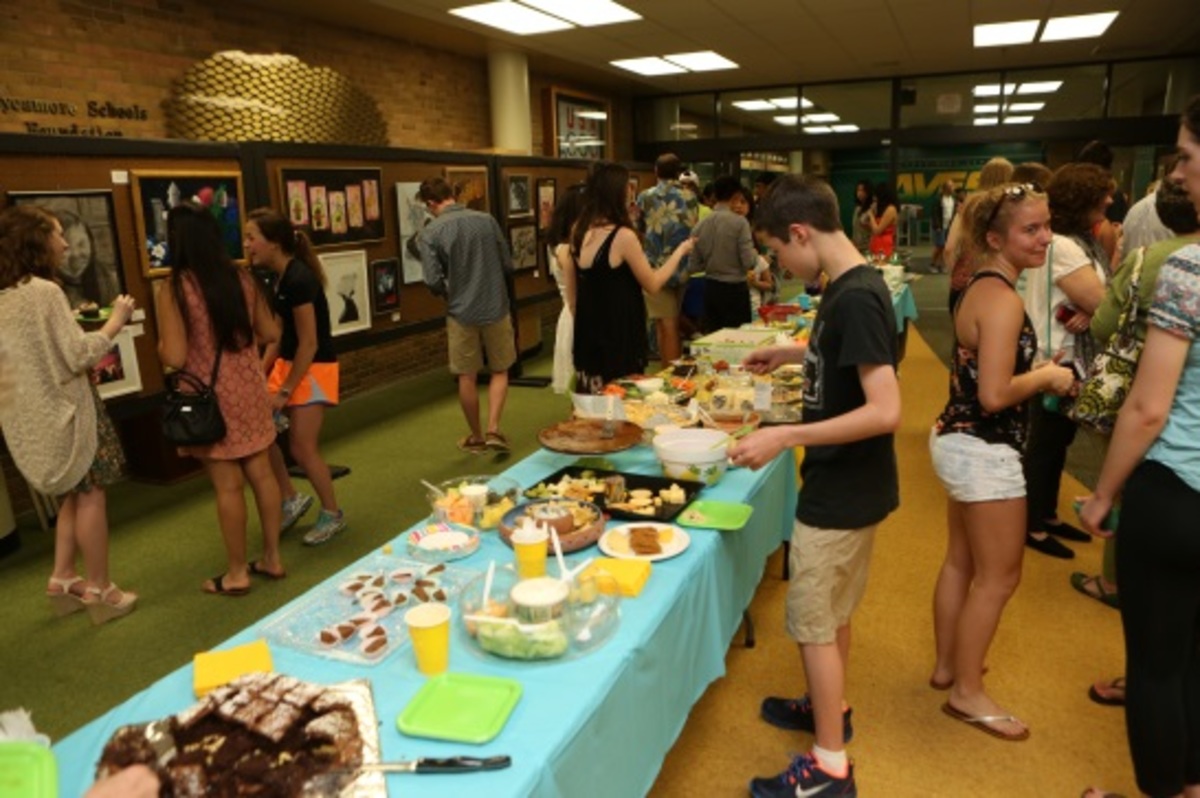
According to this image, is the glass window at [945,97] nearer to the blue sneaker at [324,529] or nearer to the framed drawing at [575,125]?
the framed drawing at [575,125]

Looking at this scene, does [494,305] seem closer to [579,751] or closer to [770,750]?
[770,750]

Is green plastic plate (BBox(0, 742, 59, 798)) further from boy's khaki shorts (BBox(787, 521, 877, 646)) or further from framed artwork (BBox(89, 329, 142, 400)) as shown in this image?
framed artwork (BBox(89, 329, 142, 400))

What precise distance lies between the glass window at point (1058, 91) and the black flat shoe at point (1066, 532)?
743 cm

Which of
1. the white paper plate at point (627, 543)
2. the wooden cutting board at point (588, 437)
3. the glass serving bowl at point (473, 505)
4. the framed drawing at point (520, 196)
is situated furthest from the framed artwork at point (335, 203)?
the white paper plate at point (627, 543)

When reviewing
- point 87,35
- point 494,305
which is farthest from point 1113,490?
point 87,35

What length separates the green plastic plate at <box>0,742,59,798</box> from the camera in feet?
2.74

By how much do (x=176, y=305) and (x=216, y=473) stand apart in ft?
2.11

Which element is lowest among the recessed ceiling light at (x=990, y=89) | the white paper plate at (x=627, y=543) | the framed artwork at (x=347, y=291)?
the white paper plate at (x=627, y=543)

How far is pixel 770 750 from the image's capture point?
216 cm

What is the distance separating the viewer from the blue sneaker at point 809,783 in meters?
1.82

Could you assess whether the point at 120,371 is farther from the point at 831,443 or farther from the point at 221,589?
the point at 831,443

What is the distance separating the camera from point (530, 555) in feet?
4.96

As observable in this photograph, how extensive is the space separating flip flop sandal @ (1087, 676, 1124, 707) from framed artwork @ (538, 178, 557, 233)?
→ 18.1ft

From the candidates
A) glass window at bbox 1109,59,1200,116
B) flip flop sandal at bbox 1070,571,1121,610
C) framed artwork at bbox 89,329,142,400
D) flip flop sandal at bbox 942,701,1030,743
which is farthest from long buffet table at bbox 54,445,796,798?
glass window at bbox 1109,59,1200,116
